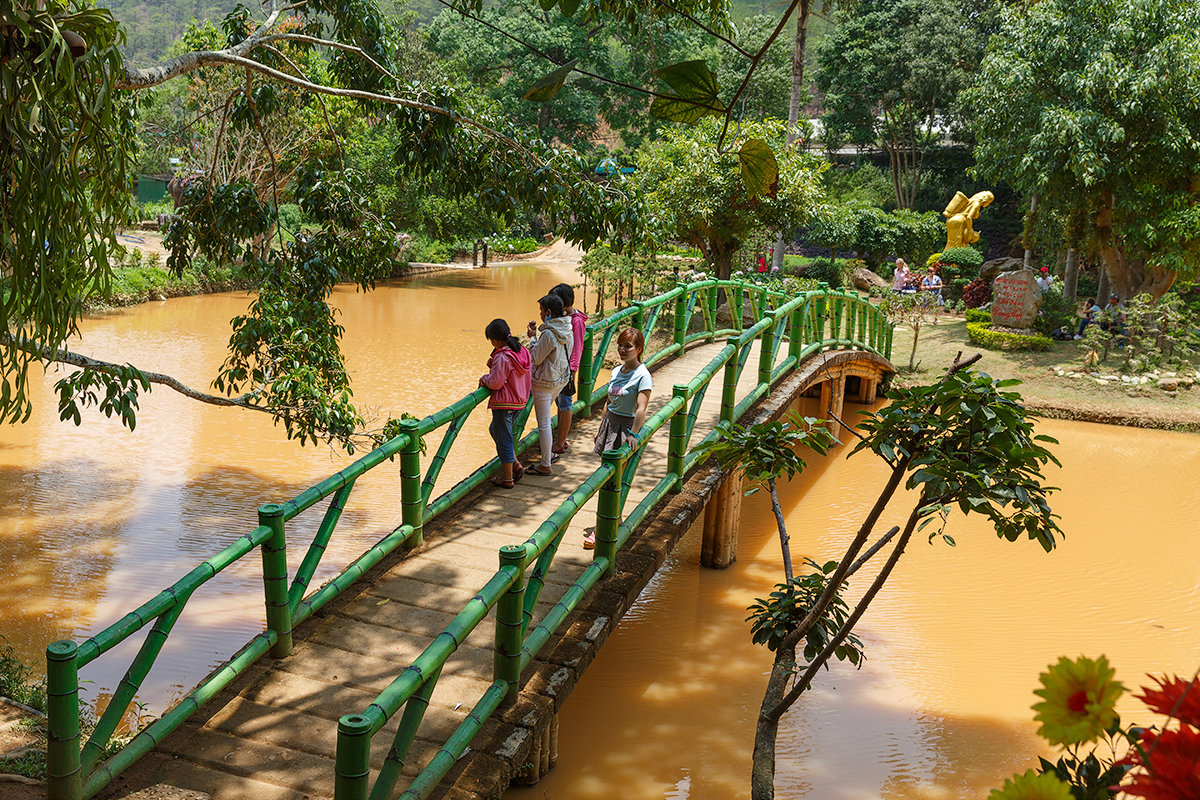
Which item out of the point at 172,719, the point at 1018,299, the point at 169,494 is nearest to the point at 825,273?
the point at 1018,299

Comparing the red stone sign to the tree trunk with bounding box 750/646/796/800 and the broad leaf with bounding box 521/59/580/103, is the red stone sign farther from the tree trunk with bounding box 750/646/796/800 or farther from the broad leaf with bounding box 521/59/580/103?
the broad leaf with bounding box 521/59/580/103

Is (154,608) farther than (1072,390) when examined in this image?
No

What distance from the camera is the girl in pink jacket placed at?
5.64m

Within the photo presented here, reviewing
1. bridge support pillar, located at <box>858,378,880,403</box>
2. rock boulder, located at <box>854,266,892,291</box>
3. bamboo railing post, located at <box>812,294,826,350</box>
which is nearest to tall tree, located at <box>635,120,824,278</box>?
bridge support pillar, located at <box>858,378,880,403</box>

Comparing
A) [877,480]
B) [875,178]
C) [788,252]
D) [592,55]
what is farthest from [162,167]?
[877,480]

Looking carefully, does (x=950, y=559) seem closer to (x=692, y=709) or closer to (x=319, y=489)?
(x=692, y=709)

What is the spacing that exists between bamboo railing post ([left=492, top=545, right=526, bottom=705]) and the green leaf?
98.4 inches

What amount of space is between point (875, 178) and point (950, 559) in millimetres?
22813

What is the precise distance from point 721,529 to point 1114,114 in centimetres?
1067

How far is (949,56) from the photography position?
2641cm

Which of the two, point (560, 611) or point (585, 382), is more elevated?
point (585, 382)

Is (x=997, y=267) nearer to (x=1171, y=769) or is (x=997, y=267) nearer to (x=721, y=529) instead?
(x=721, y=529)

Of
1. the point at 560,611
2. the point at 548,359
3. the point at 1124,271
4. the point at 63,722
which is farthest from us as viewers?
the point at 1124,271

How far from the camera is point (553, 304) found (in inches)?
235
